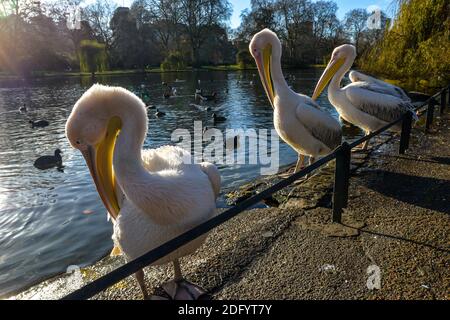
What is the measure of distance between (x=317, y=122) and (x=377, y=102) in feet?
5.04

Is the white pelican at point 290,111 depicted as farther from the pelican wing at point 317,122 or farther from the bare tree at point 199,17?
the bare tree at point 199,17

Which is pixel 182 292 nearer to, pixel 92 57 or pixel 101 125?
pixel 101 125

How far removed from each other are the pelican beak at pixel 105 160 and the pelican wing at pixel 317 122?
3.05 meters

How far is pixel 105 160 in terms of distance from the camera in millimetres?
2301

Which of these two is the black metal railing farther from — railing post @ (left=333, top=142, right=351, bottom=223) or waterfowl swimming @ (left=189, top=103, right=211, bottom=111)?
waterfowl swimming @ (left=189, top=103, right=211, bottom=111)

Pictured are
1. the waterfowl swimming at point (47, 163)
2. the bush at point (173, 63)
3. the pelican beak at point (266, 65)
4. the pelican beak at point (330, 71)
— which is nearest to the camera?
the pelican beak at point (266, 65)

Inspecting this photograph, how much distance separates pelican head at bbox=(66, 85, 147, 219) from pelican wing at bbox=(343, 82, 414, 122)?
4375 mm

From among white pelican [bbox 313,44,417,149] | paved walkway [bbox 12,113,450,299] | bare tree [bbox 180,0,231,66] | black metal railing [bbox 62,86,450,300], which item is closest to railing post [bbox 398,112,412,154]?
white pelican [bbox 313,44,417,149]

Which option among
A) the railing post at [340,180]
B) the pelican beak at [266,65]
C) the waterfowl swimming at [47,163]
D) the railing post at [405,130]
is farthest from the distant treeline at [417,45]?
the waterfowl swimming at [47,163]

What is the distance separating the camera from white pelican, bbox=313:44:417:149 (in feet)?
18.1

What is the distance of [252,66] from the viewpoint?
48.2 metres

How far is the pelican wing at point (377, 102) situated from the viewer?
5500 mm

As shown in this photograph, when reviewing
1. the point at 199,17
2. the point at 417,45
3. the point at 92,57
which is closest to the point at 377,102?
the point at 417,45
